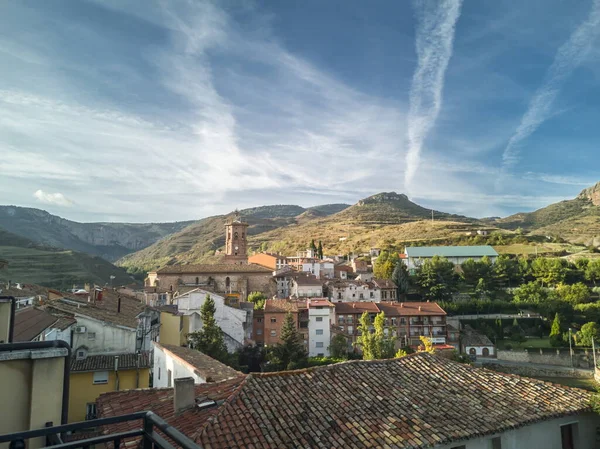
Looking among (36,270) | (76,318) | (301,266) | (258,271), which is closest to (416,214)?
(301,266)

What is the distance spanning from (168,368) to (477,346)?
37329 mm

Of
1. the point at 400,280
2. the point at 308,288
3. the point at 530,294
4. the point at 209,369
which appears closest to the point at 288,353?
the point at 209,369

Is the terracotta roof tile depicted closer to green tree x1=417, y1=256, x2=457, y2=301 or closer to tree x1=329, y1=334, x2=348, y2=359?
tree x1=329, y1=334, x2=348, y2=359

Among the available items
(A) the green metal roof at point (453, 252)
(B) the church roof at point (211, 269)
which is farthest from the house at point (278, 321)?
(A) the green metal roof at point (453, 252)

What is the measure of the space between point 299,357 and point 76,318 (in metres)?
18.5

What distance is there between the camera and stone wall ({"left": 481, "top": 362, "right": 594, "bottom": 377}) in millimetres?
38969

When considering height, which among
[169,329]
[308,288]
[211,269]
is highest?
[211,269]

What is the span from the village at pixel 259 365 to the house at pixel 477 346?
0.42 ft

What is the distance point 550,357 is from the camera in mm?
41875

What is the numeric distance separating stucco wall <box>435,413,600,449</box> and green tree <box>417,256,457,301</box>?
156 ft

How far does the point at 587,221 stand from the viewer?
424 ft

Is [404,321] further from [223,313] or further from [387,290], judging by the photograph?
[223,313]

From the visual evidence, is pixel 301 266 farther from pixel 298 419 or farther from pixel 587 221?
pixel 587 221

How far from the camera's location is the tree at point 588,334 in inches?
1672
